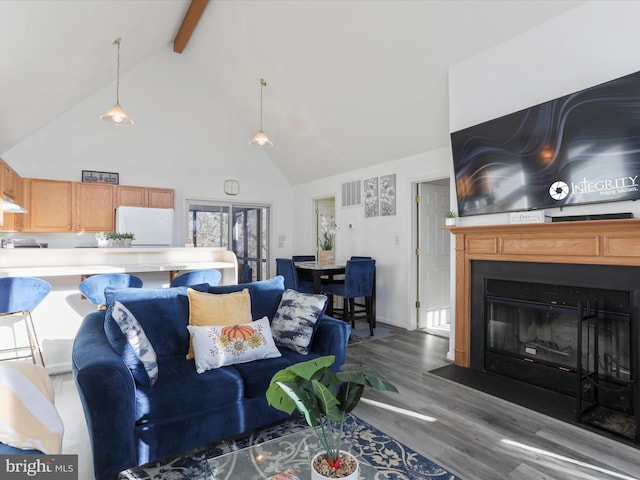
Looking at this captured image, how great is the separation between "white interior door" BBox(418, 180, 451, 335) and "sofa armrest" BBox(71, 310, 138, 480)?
13.4 ft

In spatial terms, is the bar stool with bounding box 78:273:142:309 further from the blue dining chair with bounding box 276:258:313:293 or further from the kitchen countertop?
the blue dining chair with bounding box 276:258:313:293

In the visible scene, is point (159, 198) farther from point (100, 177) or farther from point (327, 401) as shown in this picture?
point (327, 401)

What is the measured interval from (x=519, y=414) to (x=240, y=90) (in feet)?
19.6

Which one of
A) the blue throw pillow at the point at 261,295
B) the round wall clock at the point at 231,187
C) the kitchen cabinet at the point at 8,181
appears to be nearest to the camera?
the blue throw pillow at the point at 261,295

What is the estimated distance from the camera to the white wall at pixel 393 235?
5.03m

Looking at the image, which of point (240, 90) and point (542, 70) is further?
point (240, 90)

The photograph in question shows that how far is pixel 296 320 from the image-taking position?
2.67 m

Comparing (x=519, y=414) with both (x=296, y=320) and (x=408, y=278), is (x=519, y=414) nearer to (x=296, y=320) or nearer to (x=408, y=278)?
(x=296, y=320)

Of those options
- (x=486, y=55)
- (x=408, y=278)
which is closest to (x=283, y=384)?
(x=486, y=55)

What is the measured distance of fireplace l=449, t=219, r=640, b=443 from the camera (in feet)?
8.25

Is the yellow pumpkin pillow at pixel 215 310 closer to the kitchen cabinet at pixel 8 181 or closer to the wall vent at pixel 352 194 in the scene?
the kitchen cabinet at pixel 8 181

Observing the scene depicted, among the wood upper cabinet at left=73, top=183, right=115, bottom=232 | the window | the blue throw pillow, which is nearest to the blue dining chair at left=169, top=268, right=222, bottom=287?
the blue throw pillow

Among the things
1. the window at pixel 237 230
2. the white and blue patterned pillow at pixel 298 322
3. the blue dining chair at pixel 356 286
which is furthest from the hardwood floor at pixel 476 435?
the window at pixel 237 230

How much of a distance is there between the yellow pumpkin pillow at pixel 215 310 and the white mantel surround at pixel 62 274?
4.51ft
